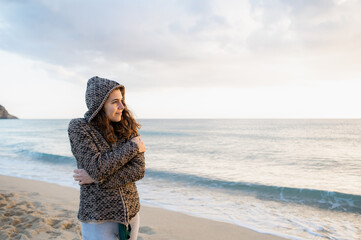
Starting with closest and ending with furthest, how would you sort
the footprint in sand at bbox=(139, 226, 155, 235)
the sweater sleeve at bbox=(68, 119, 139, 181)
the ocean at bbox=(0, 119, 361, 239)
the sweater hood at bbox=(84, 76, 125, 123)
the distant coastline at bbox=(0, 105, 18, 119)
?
1. the sweater sleeve at bbox=(68, 119, 139, 181)
2. the sweater hood at bbox=(84, 76, 125, 123)
3. the footprint in sand at bbox=(139, 226, 155, 235)
4. the ocean at bbox=(0, 119, 361, 239)
5. the distant coastline at bbox=(0, 105, 18, 119)

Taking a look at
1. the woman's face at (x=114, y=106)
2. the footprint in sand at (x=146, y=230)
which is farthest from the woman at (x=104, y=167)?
the footprint in sand at (x=146, y=230)

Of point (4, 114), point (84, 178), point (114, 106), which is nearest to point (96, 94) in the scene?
point (114, 106)

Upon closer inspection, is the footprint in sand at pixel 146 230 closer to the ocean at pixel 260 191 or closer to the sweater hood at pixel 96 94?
the ocean at pixel 260 191

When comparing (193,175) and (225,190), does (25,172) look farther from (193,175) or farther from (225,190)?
(225,190)

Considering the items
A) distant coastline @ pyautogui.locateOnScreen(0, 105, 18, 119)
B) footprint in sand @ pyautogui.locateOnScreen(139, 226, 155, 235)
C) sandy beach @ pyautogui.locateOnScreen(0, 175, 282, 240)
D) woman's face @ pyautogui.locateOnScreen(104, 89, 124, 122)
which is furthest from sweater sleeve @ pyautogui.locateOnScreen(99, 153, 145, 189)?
distant coastline @ pyautogui.locateOnScreen(0, 105, 18, 119)

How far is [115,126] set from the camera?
212cm

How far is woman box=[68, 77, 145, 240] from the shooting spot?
72.5 inches

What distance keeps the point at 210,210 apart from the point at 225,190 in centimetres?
235

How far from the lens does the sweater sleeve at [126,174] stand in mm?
1861

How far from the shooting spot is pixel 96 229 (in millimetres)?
1859

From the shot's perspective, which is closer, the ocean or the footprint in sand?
the footprint in sand

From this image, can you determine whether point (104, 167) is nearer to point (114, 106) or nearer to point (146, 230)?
point (114, 106)

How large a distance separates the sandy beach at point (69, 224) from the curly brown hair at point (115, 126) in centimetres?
300

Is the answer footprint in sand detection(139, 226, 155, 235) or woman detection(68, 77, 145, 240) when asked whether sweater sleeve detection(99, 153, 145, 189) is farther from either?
footprint in sand detection(139, 226, 155, 235)
